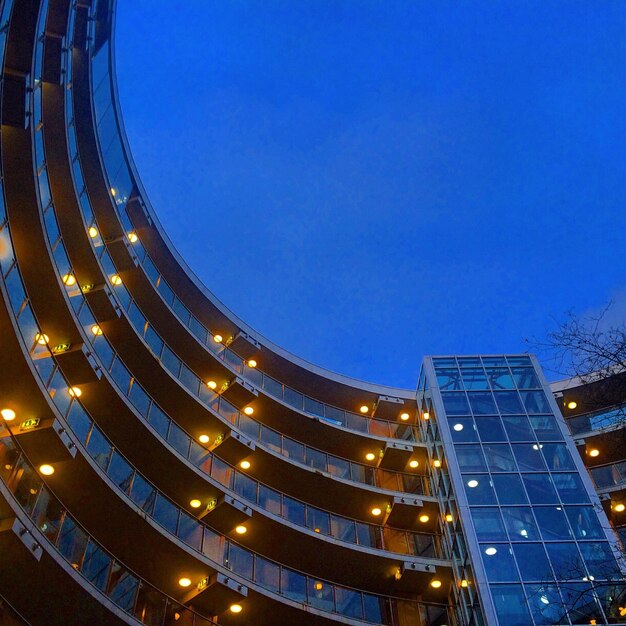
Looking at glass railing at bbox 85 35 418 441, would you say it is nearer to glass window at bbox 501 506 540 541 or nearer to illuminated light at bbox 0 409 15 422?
glass window at bbox 501 506 540 541

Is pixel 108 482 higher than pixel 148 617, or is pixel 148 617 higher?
pixel 108 482

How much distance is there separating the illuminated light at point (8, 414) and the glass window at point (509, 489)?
17215mm

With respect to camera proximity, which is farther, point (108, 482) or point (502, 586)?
point (502, 586)

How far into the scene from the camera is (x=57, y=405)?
685 inches

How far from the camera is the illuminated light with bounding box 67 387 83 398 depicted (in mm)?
18375

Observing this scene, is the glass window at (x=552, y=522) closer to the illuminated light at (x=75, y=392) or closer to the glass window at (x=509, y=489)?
the glass window at (x=509, y=489)

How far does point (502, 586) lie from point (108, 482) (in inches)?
509

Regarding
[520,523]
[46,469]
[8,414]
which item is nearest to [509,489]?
[520,523]

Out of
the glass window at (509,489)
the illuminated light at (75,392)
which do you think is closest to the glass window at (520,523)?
the glass window at (509,489)

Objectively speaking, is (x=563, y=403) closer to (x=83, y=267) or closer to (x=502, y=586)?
(x=502, y=586)

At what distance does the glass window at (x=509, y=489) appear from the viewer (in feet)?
81.9

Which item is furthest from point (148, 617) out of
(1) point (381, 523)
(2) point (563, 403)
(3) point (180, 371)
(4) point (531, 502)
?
(2) point (563, 403)

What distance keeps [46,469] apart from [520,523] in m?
16.1

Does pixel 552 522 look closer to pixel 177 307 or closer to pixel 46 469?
pixel 177 307
